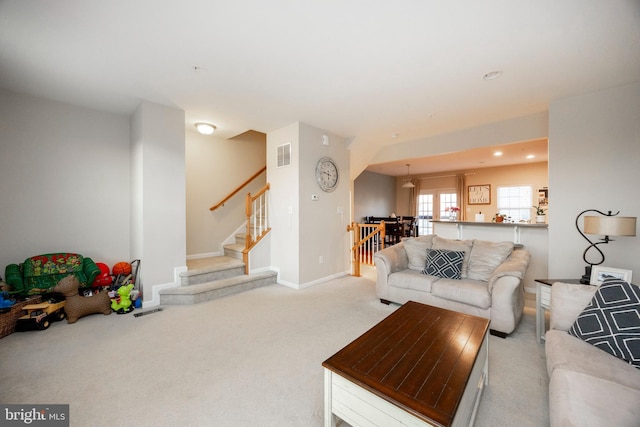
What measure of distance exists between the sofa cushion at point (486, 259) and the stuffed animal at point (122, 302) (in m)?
4.27

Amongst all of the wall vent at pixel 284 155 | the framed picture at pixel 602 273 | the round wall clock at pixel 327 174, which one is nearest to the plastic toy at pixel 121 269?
the wall vent at pixel 284 155

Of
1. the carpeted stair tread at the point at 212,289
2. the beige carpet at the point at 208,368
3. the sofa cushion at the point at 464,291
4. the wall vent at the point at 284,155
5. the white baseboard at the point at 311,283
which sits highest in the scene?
the wall vent at the point at 284,155

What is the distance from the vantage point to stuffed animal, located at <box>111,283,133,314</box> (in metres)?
3.12

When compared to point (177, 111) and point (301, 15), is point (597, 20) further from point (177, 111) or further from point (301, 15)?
point (177, 111)

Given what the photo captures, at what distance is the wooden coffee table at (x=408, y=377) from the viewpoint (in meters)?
1.14

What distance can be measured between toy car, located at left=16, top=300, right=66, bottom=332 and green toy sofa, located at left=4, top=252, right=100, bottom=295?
336 millimetres

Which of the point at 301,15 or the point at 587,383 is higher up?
the point at 301,15

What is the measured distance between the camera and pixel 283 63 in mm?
2461

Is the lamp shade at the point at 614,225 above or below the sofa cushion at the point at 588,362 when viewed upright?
above

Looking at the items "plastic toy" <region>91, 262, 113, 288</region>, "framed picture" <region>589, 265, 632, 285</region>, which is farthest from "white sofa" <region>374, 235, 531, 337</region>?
"plastic toy" <region>91, 262, 113, 288</region>

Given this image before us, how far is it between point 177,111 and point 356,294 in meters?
3.74

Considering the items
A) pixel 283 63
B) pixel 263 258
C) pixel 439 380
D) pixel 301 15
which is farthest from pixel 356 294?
pixel 301 15

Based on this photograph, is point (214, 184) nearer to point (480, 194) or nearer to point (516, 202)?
point (480, 194)

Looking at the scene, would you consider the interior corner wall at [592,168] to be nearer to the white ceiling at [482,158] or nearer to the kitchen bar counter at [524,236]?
the kitchen bar counter at [524,236]
